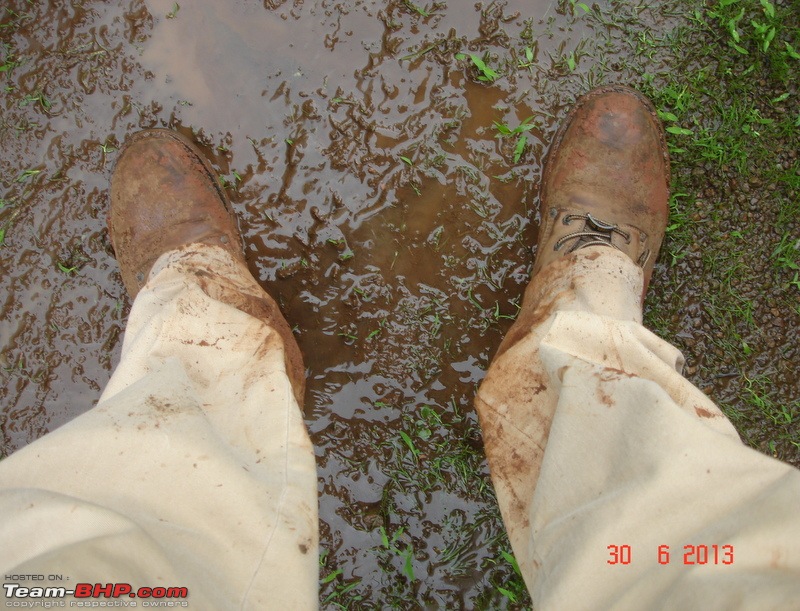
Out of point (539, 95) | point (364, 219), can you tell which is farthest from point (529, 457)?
point (539, 95)

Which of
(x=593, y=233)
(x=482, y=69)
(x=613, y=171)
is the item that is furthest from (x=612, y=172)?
(x=482, y=69)

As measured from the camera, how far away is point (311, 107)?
2.18m

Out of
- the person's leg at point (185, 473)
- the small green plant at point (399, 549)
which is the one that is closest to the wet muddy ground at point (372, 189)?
the small green plant at point (399, 549)

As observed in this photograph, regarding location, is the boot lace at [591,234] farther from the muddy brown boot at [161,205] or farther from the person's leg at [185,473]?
the muddy brown boot at [161,205]

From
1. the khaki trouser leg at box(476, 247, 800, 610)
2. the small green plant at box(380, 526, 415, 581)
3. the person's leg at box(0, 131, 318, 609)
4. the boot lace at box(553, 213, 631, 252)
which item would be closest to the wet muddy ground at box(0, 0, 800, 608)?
the small green plant at box(380, 526, 415, 581)

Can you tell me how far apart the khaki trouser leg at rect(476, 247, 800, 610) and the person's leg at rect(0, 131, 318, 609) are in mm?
546

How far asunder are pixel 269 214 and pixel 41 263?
93 centimetres

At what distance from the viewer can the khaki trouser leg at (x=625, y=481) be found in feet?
3.26

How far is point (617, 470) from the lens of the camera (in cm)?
120

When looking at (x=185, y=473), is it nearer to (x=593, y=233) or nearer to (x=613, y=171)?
(x=593, y=233)

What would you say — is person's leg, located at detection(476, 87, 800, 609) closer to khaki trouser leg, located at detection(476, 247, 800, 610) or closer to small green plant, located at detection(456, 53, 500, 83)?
khaki trouser leg, located at detection(476, 247, 800, 610)

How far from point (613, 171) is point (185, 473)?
72.5 inches

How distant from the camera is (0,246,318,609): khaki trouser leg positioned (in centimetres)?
104

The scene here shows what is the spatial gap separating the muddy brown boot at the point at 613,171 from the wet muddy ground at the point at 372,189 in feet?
0.30
